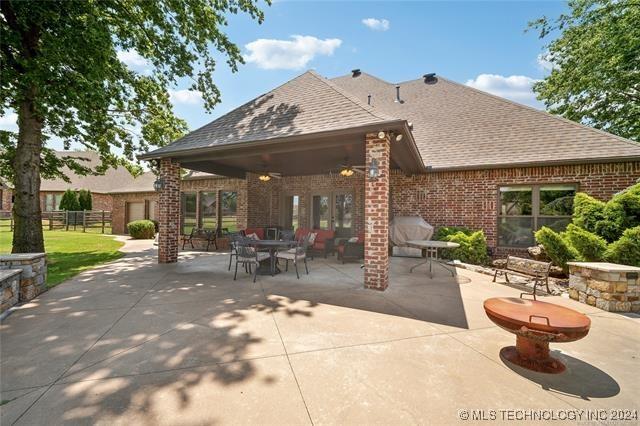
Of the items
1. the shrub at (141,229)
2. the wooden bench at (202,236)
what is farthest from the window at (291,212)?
the shrub at (141,229)

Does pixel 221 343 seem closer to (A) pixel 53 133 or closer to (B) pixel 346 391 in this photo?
(B) pixel 346 391

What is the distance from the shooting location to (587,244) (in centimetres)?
599

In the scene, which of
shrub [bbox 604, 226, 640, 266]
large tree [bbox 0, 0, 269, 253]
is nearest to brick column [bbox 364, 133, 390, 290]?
shrub [bbox 604, 226, 640, 266]

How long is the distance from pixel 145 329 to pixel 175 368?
1.32 meters

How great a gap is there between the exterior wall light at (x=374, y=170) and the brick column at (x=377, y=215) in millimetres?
52

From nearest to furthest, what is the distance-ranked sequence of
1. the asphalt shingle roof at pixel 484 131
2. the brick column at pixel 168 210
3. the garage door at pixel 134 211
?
the brick column at pixel 168 210 < the asphalt shingle roof at pixel 484 131 < the garage door at pixel 134 211

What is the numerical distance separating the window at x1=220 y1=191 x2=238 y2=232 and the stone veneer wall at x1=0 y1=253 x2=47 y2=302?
7861mm

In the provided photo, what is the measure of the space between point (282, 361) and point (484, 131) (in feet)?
37.2

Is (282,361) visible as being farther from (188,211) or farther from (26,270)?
(188,211)

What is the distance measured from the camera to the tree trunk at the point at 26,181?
7637 millimetres

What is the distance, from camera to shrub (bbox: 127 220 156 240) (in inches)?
663

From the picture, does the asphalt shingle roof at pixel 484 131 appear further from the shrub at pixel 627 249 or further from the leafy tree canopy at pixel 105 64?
the leafy tree canopy at pixel 105 64

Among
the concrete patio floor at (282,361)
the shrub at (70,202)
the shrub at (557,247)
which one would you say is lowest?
the concrete patio floor at (282,361)

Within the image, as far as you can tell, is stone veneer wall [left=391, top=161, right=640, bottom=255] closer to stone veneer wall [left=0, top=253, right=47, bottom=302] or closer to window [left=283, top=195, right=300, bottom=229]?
window [left=283, top=195, right=300, bottom=229]
